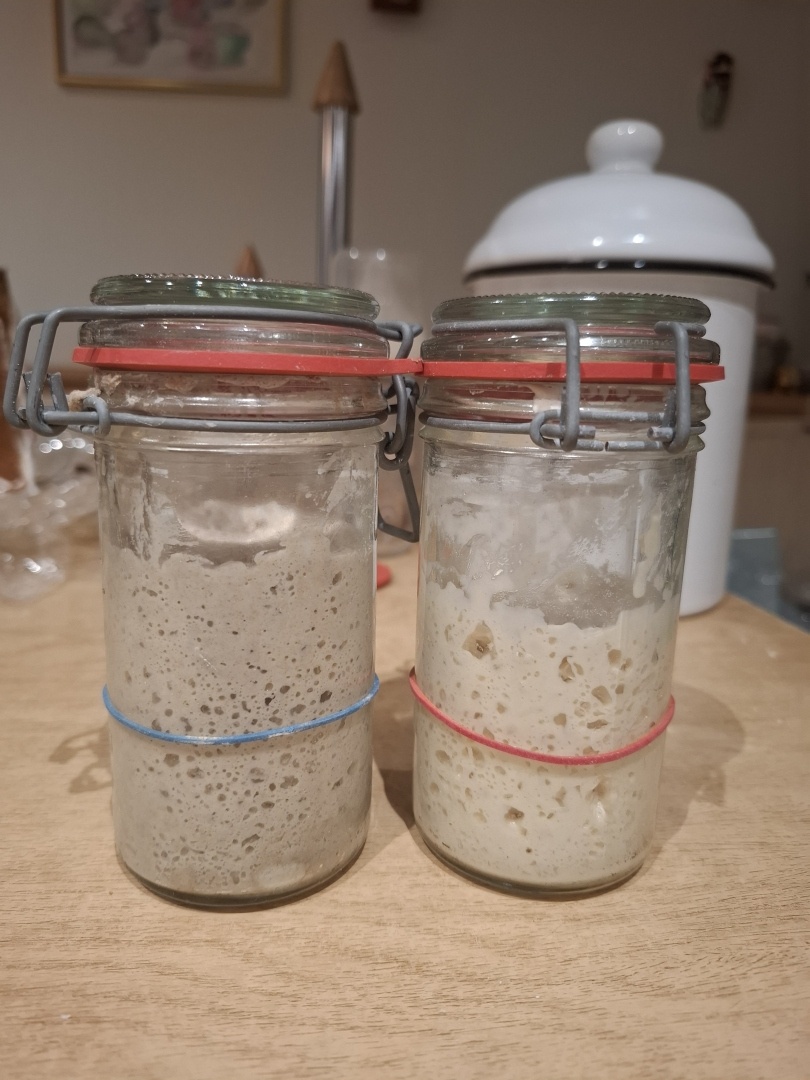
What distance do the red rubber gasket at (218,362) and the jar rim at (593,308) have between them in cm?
7

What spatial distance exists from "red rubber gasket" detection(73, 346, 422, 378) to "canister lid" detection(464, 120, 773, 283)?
1.39 ft

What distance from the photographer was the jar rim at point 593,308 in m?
0.35

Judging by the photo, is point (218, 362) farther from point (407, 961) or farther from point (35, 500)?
point (35, 500)

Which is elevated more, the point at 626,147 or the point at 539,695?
the point at 626,147

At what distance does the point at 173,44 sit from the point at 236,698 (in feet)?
4.29

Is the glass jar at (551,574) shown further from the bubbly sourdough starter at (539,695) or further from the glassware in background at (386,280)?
the glassware in background at (386,280)

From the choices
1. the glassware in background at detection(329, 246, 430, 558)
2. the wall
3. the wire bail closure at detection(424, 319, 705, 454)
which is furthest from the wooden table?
the wall

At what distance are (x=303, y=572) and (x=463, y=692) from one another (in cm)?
11

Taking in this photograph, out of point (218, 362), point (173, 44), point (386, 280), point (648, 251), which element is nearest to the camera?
point (218, 362)

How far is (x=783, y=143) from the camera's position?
5.02 feet

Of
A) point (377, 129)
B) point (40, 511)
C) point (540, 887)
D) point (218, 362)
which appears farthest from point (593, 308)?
point (377, 129)

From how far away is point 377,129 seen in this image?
1373mm

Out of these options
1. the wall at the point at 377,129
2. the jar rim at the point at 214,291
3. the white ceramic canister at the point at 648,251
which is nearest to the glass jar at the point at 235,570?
the jar rim at the point at 214,291

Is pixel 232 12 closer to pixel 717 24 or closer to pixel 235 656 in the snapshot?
pixel 717 24
